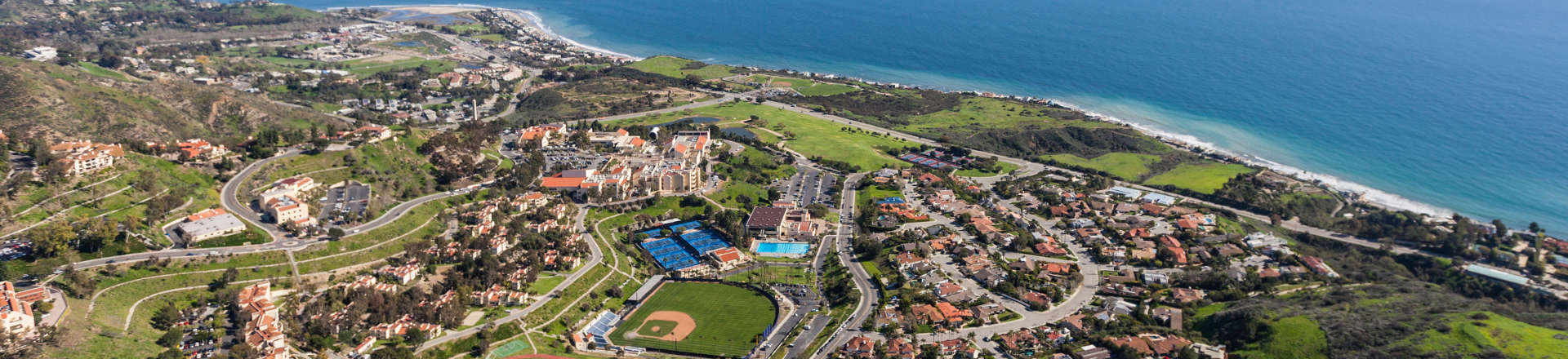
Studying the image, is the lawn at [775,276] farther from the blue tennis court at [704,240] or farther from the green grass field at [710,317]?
the blue tennis court at [704,240]

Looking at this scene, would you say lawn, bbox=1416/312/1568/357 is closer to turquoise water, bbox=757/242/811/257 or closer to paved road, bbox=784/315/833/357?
paved road, bbox=784/315/833/357

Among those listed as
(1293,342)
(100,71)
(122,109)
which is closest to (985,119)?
(1293,342)

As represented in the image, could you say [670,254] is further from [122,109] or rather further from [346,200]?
[122,109]

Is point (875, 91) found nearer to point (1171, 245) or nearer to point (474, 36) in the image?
point (1171, 245)

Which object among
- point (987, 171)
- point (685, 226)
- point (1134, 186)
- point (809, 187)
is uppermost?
point (1134, 186)

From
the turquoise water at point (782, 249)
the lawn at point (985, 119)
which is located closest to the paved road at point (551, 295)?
the turquoise water at point (782, 249)

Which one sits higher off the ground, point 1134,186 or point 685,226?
point 1134,186

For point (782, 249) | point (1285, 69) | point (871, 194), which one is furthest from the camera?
point (1285, 69)
